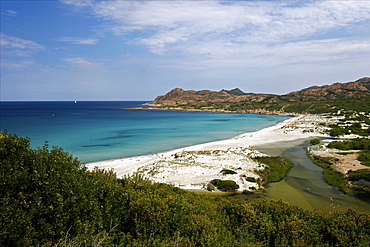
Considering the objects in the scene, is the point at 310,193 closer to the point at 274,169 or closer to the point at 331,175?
the point at 331,175

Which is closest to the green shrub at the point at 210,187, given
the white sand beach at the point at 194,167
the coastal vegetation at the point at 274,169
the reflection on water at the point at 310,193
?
the white sand beach at the point at 194,167

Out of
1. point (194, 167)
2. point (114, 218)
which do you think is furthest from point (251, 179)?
point (114, 218)

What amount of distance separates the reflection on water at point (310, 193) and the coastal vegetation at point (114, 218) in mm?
8324

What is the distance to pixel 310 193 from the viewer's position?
2133 centimetres

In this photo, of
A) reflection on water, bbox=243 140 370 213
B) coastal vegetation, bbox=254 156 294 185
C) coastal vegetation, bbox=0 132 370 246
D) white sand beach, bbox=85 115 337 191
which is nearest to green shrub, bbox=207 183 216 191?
white sand beach, bbox=85 115 337 191

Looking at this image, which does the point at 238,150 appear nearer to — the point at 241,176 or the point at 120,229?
the point at 241,176

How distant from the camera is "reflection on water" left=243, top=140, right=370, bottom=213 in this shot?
18812mm

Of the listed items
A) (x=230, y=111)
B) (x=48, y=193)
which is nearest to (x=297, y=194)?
(x=48, y=193)

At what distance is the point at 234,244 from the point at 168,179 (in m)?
16.6

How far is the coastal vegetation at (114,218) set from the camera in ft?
23.5

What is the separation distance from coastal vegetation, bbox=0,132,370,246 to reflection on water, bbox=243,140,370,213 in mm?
8324

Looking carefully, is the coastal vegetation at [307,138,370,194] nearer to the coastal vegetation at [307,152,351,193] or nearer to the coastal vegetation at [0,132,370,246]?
the coastal vegetation at [307,152,351,193]

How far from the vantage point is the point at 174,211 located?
382 inches

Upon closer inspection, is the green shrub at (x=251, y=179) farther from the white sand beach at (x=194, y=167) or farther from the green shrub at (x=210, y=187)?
the green shrub at (x=210, y=187)
